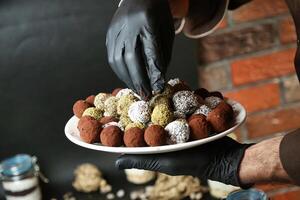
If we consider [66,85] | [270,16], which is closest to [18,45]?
[66,85]

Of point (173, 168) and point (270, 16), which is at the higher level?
point (270, 16)

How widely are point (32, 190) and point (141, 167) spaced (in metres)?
0.55

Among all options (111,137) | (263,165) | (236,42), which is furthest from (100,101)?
(236,42)

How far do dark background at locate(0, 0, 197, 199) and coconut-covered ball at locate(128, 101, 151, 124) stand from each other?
0.52 m

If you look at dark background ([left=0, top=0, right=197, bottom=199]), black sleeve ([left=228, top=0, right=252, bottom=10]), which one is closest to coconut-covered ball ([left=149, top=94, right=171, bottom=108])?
black sleeve ([left=228, top=0, right=252, bottom=10])

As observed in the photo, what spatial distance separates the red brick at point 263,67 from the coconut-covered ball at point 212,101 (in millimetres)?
524

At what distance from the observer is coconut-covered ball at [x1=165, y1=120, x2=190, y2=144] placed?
76 centimetres

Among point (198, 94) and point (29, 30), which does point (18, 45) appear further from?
point (198, 94)

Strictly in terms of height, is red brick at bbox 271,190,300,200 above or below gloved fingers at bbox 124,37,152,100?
below

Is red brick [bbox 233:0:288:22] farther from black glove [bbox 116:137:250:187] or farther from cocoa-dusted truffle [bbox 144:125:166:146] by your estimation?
cocoa-dusted truffle [bbox 144:125:166:146]

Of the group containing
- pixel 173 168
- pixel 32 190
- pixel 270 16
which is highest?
pixel 270 16

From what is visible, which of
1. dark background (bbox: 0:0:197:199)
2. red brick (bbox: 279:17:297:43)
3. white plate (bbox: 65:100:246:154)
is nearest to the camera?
white plate (bbox: 65:100:246:154)

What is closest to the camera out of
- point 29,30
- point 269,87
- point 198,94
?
point 198,94

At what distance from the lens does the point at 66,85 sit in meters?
1.32
